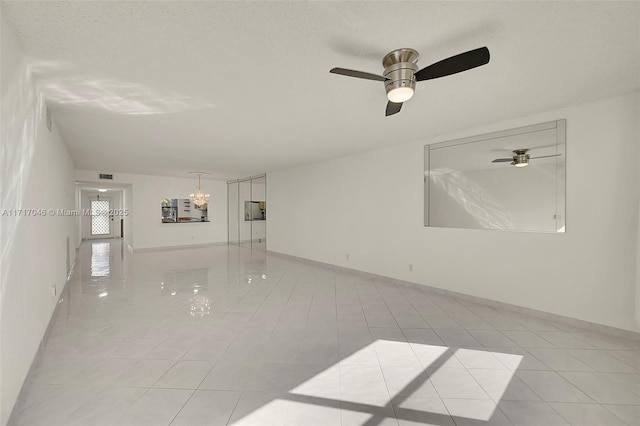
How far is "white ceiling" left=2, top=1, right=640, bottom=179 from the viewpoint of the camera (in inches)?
70.1

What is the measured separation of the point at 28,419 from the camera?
182cm

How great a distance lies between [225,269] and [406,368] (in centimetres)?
→ 504

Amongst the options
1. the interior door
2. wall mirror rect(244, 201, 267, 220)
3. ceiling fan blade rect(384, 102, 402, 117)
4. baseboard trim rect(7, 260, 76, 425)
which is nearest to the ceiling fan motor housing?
ceiling fan blade rect(384, 102, 402, 117)

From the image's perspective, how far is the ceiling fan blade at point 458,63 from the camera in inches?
72.5

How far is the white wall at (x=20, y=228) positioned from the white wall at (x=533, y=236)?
192 inches

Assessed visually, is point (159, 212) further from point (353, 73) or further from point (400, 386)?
point (400, 386)

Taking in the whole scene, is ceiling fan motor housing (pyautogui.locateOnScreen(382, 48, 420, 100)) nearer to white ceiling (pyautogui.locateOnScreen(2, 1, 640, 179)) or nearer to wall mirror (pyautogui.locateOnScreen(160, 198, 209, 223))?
white ceiling (pyautogui.locateOnScreen(2, 1, 640, 179))

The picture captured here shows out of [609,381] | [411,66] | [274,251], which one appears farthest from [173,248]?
[609,381]

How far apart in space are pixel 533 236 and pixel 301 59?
3646mm

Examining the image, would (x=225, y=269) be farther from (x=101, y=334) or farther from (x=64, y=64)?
(x=64, y=64)

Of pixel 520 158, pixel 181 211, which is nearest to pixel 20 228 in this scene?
pixel 520 158

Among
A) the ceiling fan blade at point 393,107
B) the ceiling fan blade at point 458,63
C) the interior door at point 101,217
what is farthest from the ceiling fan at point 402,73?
the interior door at point 101,217

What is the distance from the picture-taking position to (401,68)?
2248 mm

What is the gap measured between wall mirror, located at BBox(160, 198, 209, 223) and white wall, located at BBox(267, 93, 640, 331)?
245 inches
